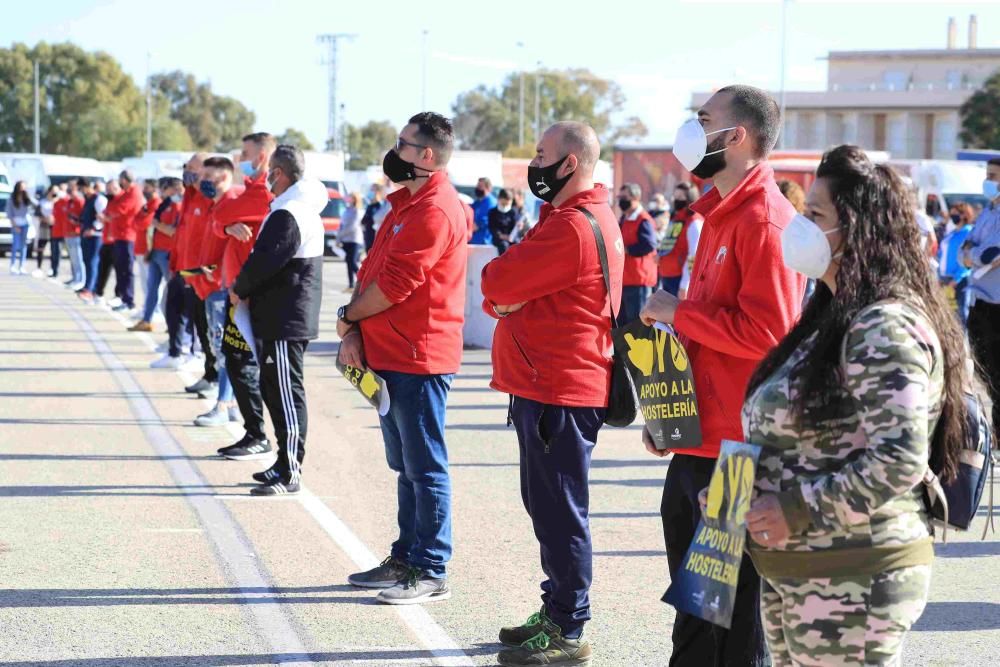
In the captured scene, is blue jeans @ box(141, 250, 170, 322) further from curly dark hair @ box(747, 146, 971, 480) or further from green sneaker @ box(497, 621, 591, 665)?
curly dark hair @ box(747, 146, 971, 480)

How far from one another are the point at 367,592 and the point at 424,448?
74cm

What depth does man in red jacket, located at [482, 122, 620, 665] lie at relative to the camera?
488 cm

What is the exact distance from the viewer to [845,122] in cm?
9556

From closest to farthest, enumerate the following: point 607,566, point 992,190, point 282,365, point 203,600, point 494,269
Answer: point 494,269 → point 203,600 → point 607,566 → point 282,365 → point 992,190

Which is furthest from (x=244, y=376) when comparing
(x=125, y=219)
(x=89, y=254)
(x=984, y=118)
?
(x=984, y=118)

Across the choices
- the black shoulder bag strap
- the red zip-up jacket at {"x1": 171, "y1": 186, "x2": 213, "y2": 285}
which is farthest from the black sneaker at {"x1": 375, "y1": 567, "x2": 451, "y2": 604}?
the red zip-up jacket at {"x1": 171, "y1": 186, "x2": 213, "y2": 285}

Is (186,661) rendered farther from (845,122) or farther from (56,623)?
(845,122)

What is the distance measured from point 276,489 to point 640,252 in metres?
7.25

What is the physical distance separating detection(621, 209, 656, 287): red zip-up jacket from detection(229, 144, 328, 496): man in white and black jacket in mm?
6805

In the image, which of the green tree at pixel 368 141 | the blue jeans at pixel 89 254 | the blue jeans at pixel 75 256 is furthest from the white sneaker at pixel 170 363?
the green tree at pixel 368 141

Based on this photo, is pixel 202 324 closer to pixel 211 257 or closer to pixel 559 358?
pixel 211 257

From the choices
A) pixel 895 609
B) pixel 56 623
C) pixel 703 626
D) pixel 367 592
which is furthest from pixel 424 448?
pixel 895 609

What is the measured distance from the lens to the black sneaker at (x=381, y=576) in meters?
6.02

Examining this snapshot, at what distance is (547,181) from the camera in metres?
5.02
